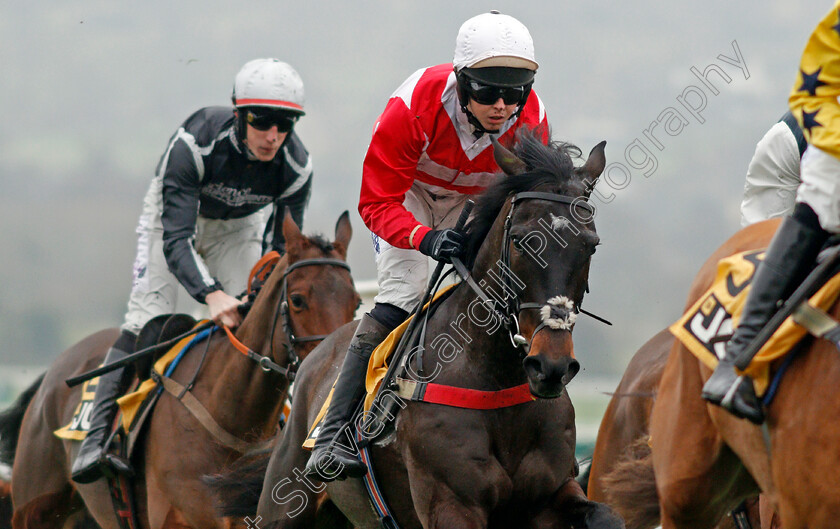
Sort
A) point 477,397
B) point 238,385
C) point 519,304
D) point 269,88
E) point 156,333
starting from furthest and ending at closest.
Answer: point 156,333
point 269,88
point 238,385
point 477,397
point 519,304

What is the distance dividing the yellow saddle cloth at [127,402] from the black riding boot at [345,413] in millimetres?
2235

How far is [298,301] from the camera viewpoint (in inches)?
245

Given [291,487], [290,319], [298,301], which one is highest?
[298,301]

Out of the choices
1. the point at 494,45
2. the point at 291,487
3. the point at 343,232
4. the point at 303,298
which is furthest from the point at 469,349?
the point at 343,232

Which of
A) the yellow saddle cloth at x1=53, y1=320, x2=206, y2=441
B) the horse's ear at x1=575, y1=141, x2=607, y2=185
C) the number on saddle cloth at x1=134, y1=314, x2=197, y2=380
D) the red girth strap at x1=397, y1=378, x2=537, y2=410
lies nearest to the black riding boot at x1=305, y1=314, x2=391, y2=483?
the red girth strap at x1=397, y1=378, x2=537, y2=410

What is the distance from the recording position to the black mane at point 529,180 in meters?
4.12

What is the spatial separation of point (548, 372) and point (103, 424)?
4046mm

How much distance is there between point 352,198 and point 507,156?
600 centimetres

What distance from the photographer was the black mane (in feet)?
13.5

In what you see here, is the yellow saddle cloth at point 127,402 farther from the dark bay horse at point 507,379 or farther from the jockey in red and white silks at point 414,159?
the dark bay horse at point 507,379

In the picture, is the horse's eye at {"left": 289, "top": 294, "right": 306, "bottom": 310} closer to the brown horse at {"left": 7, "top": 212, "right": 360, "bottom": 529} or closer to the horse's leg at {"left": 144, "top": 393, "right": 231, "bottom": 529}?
the brown horse at {"left": 7, "top": 212, "right": 360, "bottom": 529}

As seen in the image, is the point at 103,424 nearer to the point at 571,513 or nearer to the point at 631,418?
the point at 631,418

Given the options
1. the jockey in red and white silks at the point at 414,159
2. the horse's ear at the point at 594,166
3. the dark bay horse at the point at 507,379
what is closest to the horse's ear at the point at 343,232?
the jockey in red and white silks at the point at 414,159

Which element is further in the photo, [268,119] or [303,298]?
[268,119]
